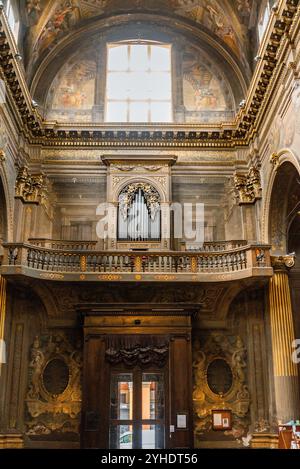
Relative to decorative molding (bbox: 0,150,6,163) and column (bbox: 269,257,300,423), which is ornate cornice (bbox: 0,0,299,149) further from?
column (bbox: 269,257,300,423)

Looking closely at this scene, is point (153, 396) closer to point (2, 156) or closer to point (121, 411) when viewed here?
A: point (121, 411)

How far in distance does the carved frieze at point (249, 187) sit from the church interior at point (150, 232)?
5 cm

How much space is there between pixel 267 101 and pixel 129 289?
7.01 meters

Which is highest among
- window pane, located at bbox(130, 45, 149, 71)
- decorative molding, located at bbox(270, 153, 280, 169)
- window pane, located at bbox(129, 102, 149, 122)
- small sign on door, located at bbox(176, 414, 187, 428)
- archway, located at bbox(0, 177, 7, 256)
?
window pane, located at bbox(130, 45, 149, 71)

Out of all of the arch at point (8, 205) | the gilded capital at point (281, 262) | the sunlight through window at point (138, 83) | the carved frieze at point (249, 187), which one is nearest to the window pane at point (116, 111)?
the sunlight through window at point (138, 83)

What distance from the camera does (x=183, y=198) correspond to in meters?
18.4

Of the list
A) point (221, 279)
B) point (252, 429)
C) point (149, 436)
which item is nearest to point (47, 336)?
point (149, 436)

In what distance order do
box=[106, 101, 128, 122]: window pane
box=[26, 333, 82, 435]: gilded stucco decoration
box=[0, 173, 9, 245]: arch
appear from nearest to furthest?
1. box=[26, 333, 82, 435]: gilded stucco decoration
2. box=[0, 173, 9, 245]: arch
3. box=[106, 101, 128, 122]: window pane

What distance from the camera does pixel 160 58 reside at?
66.6 feet

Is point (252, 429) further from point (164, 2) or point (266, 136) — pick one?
point (164, 2)

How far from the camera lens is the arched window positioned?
1722 centimetres

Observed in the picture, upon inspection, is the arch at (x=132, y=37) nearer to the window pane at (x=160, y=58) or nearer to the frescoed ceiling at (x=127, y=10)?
the frescoed ceiling at (x=127, y=10)

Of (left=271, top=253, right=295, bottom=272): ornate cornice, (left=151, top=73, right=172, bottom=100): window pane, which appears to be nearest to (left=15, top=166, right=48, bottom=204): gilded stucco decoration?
(left=151, top=73, right=172, bottom=100): window pane

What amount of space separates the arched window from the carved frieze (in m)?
2.66
